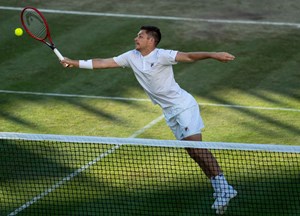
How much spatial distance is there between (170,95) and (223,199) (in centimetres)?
158

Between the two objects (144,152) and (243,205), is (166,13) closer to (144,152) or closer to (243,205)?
(144,152)

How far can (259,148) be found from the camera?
12656mm

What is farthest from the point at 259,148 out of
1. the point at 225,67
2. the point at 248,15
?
the point at 248,15

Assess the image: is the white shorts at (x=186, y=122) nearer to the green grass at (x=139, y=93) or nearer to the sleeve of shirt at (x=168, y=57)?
the sleeve of shirt at (x=168, y=57)

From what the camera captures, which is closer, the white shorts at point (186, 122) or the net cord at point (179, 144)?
the net cord at point (179, 144)

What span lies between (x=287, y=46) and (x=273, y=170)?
22.6 feet

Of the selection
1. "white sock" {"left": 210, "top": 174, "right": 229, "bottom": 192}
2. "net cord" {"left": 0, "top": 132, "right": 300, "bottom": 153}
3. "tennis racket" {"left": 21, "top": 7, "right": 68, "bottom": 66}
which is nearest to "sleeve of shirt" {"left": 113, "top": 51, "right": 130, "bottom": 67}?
"net cord" {"left": 0, "top": 132, "right": 300, "bottom": 153}

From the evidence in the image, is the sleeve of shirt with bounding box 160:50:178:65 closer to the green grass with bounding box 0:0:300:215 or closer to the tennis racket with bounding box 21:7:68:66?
the green grass with bounding box 0:0:300:215

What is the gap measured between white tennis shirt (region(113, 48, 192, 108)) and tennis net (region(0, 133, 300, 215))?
2.89ft

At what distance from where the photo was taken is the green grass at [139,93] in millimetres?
14477

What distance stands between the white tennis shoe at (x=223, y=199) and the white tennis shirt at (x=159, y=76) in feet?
4.14

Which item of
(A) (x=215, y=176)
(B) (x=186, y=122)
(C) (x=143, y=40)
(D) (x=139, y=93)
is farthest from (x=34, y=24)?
(D) (x=139, y=93)

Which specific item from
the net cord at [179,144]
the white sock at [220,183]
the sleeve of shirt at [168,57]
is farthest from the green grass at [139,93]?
the sleeve of shirt at [168,57]

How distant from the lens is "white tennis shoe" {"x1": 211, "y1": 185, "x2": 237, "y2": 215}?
13539mm
